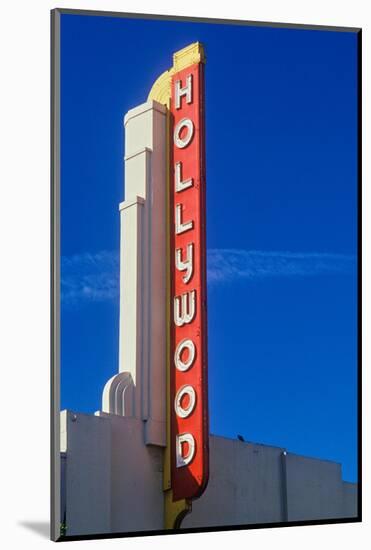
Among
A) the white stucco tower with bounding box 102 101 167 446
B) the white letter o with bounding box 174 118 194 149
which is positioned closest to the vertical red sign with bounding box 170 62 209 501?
the white letter o with bounding box 174 118 194 149

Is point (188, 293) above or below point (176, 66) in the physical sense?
below

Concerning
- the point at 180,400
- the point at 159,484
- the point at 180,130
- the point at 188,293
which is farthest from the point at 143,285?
the point at 159,484

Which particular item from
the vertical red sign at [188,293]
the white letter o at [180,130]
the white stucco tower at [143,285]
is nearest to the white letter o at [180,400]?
the vertical red sign at [188,293]

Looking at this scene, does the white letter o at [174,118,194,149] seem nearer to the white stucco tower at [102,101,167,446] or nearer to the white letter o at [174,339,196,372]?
the white stucco tower at [102,101,167,446]

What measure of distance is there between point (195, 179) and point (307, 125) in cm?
141

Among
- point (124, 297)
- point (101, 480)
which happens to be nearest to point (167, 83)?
point (124, 297)

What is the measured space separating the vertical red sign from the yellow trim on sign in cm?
5

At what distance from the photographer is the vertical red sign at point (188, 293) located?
24188 millimetres

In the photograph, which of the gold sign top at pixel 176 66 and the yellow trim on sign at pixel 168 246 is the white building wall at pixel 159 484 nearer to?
the yellow trim on sign at pixel 168 246

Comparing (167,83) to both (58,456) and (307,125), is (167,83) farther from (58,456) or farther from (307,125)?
(58,456)

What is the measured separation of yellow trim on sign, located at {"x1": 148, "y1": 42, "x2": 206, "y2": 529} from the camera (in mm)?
23969

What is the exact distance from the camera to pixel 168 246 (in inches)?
963

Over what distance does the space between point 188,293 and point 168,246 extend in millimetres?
548

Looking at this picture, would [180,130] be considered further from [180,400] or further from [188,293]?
[180,400]
